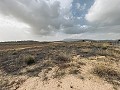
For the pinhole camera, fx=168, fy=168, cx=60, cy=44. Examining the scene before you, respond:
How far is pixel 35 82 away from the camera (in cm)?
1298

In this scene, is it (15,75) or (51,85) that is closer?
(51,85)

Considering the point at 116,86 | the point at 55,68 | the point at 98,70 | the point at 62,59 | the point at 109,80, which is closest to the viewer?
the point at 116,86

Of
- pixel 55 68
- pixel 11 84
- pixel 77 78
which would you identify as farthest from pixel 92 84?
pixel 11 84

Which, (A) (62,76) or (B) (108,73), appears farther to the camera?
(B) (108,73)

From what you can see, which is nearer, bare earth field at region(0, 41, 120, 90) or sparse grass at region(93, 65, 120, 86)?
bare earth field at region(0, 41, 120, 90)

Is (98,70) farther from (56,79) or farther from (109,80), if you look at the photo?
(56,79)

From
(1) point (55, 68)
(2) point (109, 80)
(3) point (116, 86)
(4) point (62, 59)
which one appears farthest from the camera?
(4) point (62, 59)

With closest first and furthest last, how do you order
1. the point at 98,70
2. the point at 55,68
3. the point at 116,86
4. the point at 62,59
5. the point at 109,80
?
the point at 116,86 → the point at 109,80 → the point at 98,70 → the point at 55,68 → the point at 62,59

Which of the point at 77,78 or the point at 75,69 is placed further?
the point at 75,69

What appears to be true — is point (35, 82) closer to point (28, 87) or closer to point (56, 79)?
point (28, 87)

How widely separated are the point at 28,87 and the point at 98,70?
590 cm

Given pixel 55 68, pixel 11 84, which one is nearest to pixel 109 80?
pixel 55 68

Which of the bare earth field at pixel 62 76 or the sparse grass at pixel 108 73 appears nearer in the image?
the bare earth field at pixel 62 76

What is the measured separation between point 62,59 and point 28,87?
644 centimetres
